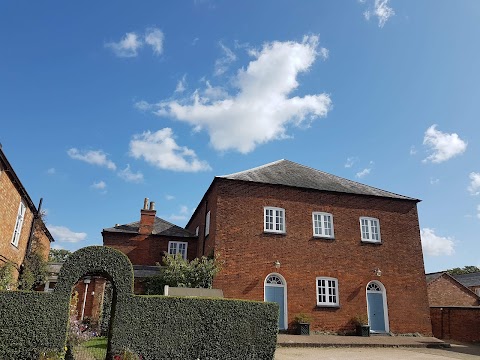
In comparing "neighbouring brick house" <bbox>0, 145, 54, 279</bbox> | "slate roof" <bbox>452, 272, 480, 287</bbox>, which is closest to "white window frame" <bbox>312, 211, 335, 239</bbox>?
"neighbouring brick house" <bbox>0, 145, 54, 279</bbox>

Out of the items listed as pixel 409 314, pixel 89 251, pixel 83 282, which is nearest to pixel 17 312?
pixel 89 251

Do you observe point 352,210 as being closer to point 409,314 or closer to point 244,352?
point 409,314

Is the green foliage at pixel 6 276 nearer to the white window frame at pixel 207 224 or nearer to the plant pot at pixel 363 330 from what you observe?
the white window frame at pixel 207 224

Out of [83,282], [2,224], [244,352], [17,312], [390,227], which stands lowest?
[244,352]

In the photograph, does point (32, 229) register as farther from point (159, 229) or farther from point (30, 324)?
point (30, 324)

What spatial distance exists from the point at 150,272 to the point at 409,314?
14375mm

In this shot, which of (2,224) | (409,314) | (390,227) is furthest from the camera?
(390,227)

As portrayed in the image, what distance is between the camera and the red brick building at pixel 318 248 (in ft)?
61.4

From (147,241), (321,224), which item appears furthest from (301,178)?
(147,241)

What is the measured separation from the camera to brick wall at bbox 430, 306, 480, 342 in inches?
775

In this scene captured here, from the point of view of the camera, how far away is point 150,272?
20.7m

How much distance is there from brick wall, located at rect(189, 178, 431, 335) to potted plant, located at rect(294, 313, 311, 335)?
0.32m

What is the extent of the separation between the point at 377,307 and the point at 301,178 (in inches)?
320

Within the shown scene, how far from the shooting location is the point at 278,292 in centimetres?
1873
